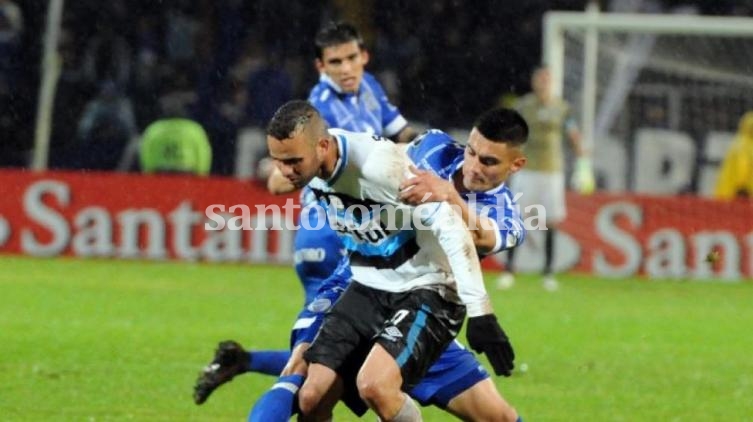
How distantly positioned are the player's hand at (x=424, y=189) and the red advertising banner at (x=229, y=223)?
1169cm

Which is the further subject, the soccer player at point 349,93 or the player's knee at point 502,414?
the soccer player at point 349,93

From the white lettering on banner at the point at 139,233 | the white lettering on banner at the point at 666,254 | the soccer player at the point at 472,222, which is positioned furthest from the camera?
the white lettering on banner at the point at 139,233

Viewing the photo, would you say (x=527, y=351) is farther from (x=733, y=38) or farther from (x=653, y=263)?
(x=733, y=38)

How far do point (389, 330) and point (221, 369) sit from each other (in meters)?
1.72

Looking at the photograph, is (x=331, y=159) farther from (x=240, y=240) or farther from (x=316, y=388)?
(x=240, y=240)

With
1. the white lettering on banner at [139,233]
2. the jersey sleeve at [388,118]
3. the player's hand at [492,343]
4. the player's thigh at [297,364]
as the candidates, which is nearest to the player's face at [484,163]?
the player's hand at [492,343]

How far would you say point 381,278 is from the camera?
24.4ft

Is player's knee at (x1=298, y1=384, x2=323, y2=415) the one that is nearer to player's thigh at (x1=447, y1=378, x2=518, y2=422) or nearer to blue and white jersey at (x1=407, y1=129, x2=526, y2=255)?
player's thigh at (x1=447, y1=378, x2=518, y2=422)

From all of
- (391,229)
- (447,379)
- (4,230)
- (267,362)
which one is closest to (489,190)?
(391,229)

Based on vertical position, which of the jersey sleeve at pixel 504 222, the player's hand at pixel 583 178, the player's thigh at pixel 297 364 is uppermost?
the jersey sleeve at pixel 504 222

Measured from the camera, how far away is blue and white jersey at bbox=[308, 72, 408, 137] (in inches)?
404

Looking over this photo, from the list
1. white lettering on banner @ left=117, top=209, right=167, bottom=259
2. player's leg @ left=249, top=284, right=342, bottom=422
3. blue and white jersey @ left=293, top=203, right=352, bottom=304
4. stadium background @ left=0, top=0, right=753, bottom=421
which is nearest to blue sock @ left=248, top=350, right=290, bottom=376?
blue and white jersey @ left=293, top=203, right=352, bottom=304

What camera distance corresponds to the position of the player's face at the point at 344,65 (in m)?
10.4

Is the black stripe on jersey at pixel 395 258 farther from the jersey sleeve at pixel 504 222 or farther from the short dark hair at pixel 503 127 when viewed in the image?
the short dark hair at pixel 503 127
